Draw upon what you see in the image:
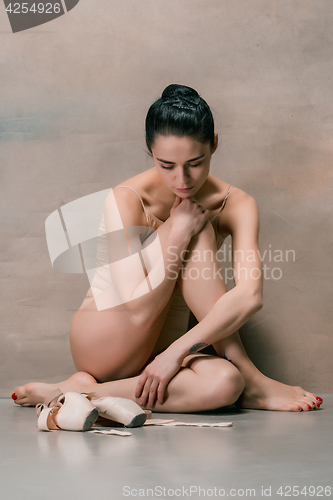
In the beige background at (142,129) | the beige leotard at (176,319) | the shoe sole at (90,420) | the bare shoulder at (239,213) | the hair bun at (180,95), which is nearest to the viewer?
the shoe sole at (90,420)

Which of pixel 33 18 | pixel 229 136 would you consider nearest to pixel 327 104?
pixel 229 136

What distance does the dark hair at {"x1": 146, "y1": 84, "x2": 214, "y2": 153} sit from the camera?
122 cm

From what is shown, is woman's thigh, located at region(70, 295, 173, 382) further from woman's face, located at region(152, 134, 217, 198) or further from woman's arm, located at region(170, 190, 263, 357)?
woman's face, located at region(152, 134, 217, 198)

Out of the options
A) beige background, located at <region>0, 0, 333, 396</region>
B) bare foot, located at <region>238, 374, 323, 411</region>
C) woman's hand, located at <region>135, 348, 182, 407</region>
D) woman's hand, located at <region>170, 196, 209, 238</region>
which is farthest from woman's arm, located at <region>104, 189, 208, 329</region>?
beige background, located at <region>0, 0, 333, 396</region>

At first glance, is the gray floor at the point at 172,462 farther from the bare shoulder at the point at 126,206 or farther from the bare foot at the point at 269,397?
the bare shoulder at the point at 126,206

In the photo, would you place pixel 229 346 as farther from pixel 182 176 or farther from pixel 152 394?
pixel 182 176

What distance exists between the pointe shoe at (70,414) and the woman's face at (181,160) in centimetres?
57

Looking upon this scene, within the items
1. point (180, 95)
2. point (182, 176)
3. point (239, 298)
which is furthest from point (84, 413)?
point (180, 95)

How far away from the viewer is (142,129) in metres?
1.80

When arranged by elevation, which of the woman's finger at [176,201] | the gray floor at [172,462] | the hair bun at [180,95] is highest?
the hair bun at [180,95]

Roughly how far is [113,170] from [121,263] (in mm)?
623

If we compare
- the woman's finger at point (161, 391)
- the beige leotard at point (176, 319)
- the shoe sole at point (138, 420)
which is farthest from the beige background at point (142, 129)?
the shoe sole at point (138, 420)

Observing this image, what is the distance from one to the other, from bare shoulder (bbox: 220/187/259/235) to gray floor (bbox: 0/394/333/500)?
53cm

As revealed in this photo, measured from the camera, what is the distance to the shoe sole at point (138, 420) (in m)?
1.04
